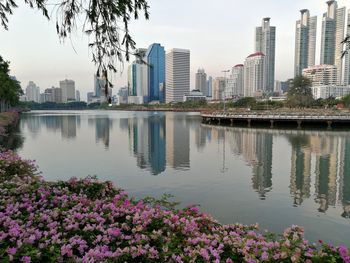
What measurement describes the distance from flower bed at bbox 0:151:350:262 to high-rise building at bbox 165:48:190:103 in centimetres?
18118

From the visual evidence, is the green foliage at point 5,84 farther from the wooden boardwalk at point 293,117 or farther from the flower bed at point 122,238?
the wooden boardwalk at point 293,117

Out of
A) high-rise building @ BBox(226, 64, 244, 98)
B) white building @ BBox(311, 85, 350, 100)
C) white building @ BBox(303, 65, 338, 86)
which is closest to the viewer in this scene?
white building @ BBox(311, 85, 350, 100)

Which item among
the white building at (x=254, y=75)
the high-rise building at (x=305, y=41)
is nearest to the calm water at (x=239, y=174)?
the white building at (x=254, y=75)

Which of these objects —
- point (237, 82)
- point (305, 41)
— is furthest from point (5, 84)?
→ point (305, 41)

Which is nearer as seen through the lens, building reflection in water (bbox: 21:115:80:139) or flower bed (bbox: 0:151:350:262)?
flower bed (bbox: 0:151:350:262)

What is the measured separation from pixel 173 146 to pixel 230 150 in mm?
5519

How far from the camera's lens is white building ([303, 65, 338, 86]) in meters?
153

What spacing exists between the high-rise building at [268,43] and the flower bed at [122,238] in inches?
7085

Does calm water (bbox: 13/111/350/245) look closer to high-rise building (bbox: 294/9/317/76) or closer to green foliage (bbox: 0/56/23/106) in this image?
green foliage (bbox: 0/56/23/106)

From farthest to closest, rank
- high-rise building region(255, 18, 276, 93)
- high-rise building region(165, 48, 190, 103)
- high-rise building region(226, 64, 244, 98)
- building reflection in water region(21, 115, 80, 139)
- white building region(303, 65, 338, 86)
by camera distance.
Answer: high-rise building region(165, 48, 190, 103) → high-rise building region(255, 18, 276, 93) → high-rise building region(226, 64, 244, 98) → white building region(303, 65, 338, 86) → building reflection in water region(21, 115, 80, 139)

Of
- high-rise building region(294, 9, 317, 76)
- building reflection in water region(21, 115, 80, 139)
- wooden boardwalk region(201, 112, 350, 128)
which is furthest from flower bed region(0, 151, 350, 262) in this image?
high-rise building region(294, 9, 317, 76)

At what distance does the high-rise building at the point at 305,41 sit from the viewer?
533 ft

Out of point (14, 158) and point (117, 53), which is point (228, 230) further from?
point (14, 158)

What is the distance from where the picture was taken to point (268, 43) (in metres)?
181
